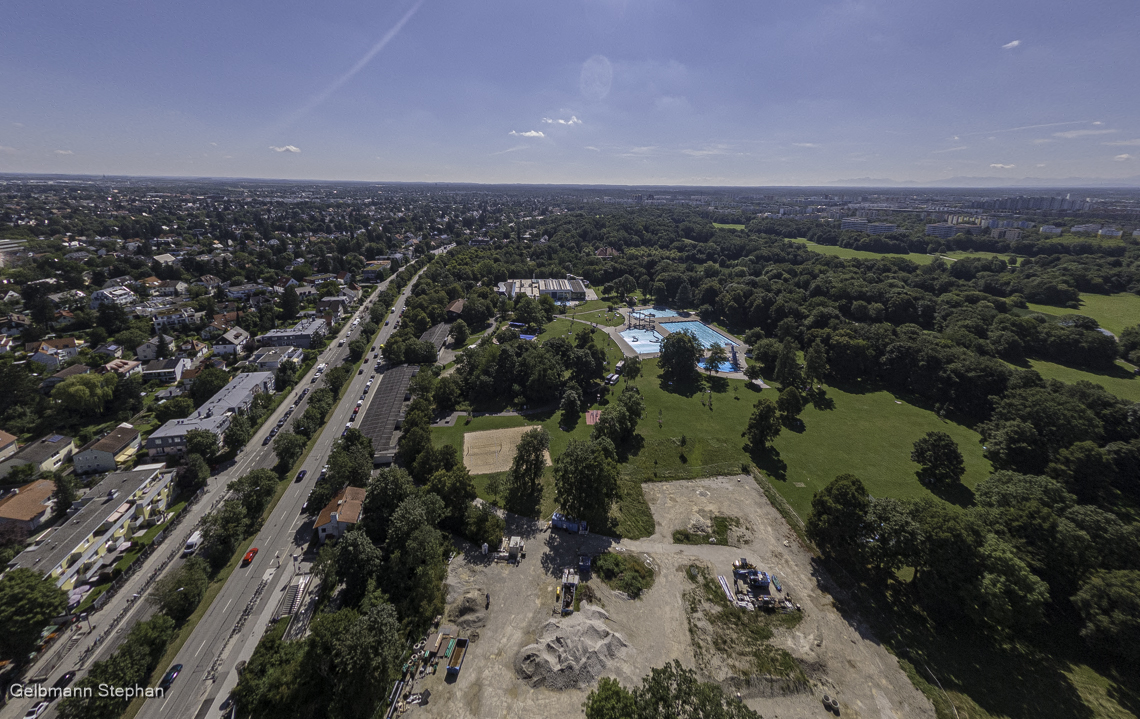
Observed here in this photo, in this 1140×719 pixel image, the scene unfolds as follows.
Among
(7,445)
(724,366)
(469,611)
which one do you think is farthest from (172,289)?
(724,366)

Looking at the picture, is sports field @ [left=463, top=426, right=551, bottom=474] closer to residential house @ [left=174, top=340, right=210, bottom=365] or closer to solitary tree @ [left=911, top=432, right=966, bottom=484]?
solitary tree @ [left=911, top=432, right=966, bottom=484]

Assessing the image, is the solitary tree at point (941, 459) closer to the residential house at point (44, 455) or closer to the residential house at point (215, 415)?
the residential house at point (215, 415)

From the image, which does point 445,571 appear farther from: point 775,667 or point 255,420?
point 255,420

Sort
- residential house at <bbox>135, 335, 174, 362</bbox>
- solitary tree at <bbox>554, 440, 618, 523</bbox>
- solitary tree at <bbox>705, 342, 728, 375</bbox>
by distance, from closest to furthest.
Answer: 1. solitary tree at <bbox>554, 440, 618, 523</bbox>
2. residential house at <bbox>135, 335, 174, 362</bbox>
3. solitary tree at <bbox>705, 342, 728, 375</bbox>

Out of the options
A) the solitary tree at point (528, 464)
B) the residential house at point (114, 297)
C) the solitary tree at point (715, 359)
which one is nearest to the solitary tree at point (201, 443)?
the solitary tree at point (528, 464)

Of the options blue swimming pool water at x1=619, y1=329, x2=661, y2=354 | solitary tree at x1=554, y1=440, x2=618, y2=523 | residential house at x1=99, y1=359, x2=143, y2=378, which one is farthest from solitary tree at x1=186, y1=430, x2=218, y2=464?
blue swimming pool water at x1=619, y1=329, x2=661, y2=354

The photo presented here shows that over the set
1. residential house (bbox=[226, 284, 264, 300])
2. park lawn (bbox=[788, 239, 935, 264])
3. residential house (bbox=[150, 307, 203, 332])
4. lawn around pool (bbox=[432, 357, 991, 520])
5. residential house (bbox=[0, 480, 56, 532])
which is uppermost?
park lawn (bbox=[788, 239, 935, 264])

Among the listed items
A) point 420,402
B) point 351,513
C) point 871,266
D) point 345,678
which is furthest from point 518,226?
point 345,678
